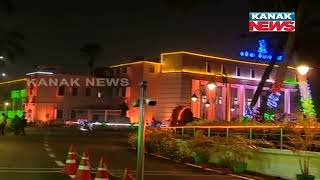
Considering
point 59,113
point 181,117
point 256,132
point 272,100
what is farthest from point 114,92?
point 256,132

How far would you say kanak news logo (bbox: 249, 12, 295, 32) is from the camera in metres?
31.0

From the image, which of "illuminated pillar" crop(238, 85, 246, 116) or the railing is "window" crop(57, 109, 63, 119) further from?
the railing

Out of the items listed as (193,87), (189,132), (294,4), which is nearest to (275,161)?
(189,132)

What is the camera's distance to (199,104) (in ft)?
303

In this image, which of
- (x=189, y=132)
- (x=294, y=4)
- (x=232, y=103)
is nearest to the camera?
(x=189, y=132)

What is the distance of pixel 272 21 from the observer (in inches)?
1209

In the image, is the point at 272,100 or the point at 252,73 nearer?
the point at 272,100

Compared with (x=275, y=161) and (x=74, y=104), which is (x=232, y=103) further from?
(x=275, y=161)

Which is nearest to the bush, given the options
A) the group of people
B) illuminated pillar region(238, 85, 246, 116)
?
the group of people

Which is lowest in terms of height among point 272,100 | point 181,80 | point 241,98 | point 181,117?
point 181,117

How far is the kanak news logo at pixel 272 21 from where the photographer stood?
31.0 metres

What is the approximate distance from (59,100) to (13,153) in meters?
69.2

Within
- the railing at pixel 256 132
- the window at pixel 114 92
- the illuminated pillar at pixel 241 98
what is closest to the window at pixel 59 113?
the window at pixel 114 92

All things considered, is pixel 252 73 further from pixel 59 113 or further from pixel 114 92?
pixel 59 113
